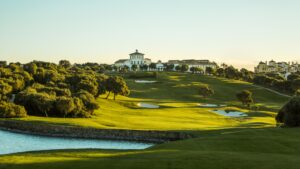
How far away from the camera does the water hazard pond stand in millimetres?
52388

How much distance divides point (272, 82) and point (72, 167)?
163474mm

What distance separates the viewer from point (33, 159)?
1067 inches

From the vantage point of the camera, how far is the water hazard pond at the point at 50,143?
5239 cm

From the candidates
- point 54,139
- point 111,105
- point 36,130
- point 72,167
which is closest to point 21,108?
point 36,130

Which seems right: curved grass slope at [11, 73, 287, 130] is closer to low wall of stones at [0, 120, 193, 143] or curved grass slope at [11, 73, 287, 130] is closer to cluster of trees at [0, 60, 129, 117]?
low wall of stones at [0, 120, 193, 143]

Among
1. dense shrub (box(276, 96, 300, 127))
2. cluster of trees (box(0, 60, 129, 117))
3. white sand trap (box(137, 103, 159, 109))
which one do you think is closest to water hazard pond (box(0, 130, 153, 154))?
cluster of trees (box(0, 60, 129, 117))

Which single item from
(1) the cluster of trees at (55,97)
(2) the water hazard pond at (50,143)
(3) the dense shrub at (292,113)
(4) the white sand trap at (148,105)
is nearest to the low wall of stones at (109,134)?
(2) the water hazard pond at (50,143)

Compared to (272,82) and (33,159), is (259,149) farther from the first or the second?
(272,82)

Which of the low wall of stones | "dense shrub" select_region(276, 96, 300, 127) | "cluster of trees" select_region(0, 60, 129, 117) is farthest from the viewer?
"cluster of trees" select_region(0, 60, 129, 117)

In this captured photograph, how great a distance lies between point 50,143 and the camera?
56.2m

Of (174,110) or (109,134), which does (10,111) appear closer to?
(109,134)

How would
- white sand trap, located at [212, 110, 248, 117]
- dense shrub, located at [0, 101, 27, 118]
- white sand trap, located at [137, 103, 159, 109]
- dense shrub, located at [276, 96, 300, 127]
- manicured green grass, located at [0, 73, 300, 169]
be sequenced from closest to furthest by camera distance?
manicured green grass, located at [0, 73, 300, 169], dense shrub, located at [276, 96, 300, 127], dense shrub, located at [0, 101, 27, 118], white sand trap, located at [212, 110, 248, 117], white sand trap, located at [137, 103, 159, 109]

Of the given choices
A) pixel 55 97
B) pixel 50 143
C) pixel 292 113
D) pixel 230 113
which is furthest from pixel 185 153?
pixel 230 113

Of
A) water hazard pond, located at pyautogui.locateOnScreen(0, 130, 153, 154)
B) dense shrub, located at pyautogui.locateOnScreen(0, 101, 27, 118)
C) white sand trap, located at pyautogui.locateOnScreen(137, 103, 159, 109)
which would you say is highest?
dense shrub, located at pyautogui.locateOnScreen(0, 101, 27, 118)
